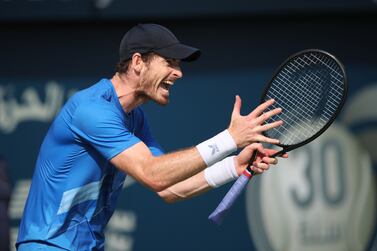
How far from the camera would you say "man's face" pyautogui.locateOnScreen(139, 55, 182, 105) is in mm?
3420

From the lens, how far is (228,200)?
3.46m

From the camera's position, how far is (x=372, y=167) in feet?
19.9

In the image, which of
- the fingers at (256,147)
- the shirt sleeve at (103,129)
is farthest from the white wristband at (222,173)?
the shirt sleeve at (103,129)

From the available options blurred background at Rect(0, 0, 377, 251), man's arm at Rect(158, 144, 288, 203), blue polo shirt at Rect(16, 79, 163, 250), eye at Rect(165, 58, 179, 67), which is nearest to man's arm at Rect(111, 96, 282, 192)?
blue polo shirt at Rect(16, 79, 163, 250)

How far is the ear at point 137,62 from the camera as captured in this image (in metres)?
3.43

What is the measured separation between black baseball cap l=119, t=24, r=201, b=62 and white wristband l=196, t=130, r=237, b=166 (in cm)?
36

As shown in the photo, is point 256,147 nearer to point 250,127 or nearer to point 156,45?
point 250,127

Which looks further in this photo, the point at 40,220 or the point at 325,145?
the point at 325,145

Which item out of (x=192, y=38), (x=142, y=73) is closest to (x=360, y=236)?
(x=192, y=38)

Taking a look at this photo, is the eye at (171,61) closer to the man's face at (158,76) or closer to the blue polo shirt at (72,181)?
the man's face at (158,76)

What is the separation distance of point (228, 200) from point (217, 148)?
0.35 m

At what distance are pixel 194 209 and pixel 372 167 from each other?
128 centimetres

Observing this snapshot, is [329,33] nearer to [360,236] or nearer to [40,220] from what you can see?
[360,236]

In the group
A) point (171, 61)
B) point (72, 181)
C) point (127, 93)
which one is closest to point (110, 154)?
point (72, 181)
